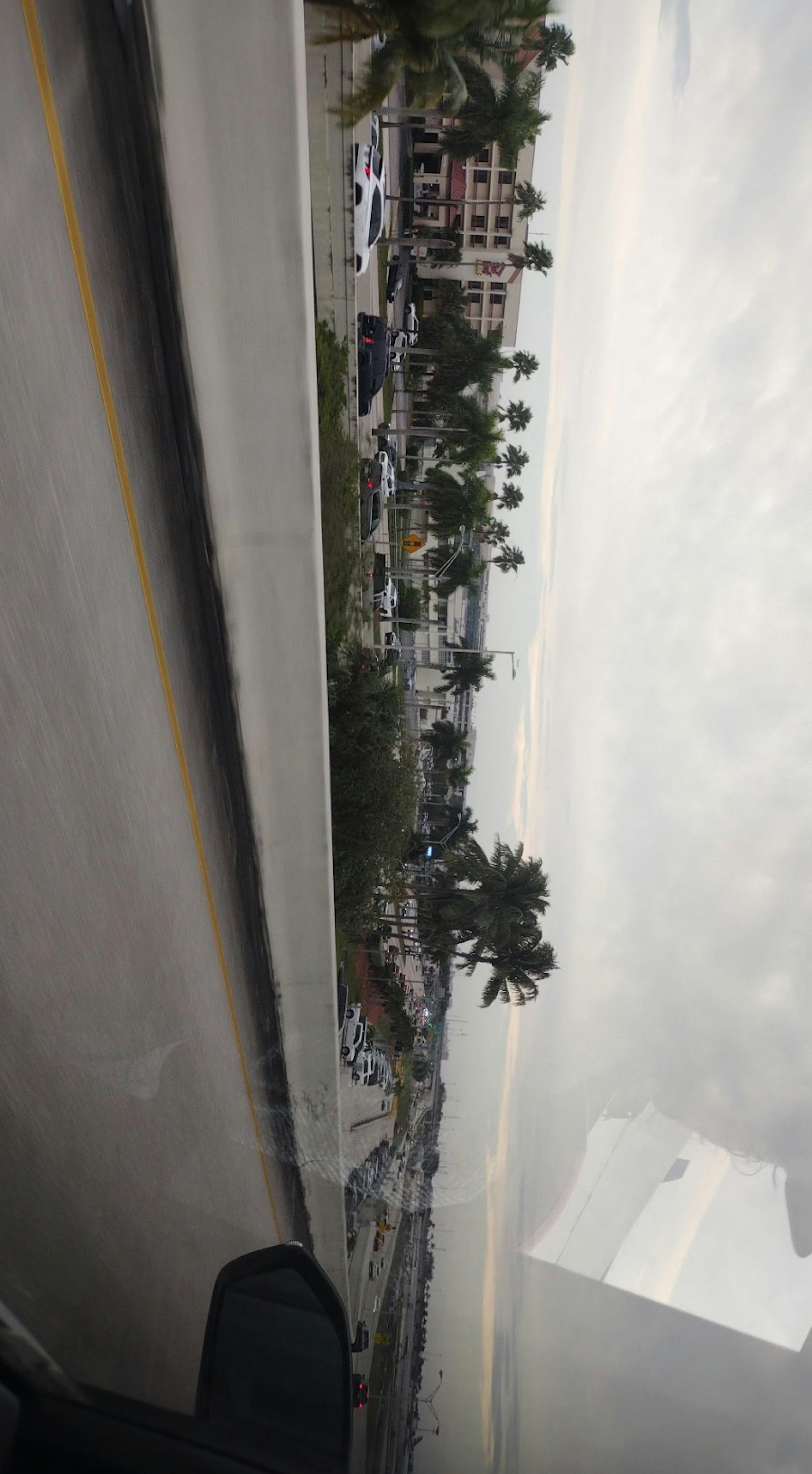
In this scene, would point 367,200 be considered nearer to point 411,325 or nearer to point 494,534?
point 411,325

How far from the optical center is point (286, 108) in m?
5.89

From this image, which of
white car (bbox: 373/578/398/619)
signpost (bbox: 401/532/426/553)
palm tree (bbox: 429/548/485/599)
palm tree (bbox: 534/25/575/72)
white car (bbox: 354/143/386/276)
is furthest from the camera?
palm tree (bbox: 429/548/485/599)

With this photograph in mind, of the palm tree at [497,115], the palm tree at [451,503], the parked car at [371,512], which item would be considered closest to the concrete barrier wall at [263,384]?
the palm tree at [497,115]

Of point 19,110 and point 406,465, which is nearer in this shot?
point 19,110

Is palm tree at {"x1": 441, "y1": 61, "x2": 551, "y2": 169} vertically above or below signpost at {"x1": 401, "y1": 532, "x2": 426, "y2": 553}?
above

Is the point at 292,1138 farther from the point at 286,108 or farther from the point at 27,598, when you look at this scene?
the point at 286,108

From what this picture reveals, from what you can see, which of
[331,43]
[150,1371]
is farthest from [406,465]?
[150,1371]

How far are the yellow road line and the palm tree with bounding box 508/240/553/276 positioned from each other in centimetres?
2968

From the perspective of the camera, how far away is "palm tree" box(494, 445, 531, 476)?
151ft

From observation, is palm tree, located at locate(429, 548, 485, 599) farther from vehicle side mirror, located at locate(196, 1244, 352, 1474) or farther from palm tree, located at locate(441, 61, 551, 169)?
vehicle side mirror, located at locate(196, 1244, 352, 1474)

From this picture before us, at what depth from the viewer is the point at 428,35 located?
7.71 m

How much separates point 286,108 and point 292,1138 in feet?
39.1

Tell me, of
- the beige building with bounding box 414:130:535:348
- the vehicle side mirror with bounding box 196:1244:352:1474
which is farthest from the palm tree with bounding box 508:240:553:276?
the vehicle side mirror with bounding box 196:1244:352:1474

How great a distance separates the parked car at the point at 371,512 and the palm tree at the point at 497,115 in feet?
28.5
